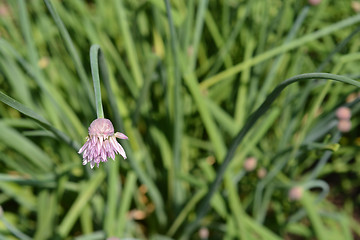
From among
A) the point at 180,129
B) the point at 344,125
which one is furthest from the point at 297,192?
the point at 180,129

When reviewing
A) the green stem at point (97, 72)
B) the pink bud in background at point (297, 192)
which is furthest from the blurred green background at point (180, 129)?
the green stem at point (97, 72)

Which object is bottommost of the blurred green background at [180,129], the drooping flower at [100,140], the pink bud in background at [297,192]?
the drooping flower at [100,140]

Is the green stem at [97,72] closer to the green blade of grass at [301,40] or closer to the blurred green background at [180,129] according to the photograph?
the blurred green background at [180,129]

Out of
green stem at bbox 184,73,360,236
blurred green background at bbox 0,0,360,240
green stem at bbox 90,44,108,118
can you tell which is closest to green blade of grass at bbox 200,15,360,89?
blurred green background at bbox 0,0,360,240

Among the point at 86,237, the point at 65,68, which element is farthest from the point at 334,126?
the point at 65,68

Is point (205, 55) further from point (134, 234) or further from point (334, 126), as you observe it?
point (134, 234)

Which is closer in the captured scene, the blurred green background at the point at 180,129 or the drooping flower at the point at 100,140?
the drooping flower at the point at 100,140

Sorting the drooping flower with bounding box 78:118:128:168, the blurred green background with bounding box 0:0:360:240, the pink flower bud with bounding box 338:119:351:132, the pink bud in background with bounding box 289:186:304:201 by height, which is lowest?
the drooping flower with bounding box 78:118:128:168

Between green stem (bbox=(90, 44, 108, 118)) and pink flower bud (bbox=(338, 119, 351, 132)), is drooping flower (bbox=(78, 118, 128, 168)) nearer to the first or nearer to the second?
green stem (bbox=(90, 44, 108, 118))
